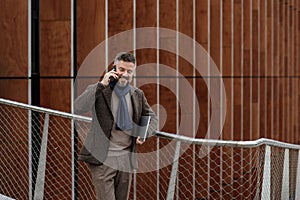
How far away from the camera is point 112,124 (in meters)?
5.68

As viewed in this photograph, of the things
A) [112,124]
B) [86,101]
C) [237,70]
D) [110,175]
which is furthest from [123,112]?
[237,70]

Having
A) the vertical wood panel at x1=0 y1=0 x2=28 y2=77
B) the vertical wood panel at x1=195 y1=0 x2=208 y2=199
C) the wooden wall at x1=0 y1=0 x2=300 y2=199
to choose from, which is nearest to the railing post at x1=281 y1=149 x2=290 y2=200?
the wooden wall at x1=0 y1=0 x2=300 y2=199

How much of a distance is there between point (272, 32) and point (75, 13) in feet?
37.5

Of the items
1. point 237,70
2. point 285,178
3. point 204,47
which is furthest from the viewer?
point 237,70

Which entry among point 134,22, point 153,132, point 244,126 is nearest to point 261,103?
point 244,126

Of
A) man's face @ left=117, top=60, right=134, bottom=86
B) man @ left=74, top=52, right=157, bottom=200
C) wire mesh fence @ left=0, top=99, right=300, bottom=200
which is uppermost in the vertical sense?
man's face @ left=117, top=60, right=134, bottom=86

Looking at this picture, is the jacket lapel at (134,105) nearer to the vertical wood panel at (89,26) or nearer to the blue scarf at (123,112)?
the blue scarf at (123,112)

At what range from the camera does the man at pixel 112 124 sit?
5648 millimetres

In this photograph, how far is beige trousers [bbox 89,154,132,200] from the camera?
5.79 m

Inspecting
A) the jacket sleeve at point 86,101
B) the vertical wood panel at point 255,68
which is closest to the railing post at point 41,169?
the jacket sleeve at point 86,101

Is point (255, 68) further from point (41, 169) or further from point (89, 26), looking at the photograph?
point (41, 169)

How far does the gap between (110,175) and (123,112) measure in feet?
1.84

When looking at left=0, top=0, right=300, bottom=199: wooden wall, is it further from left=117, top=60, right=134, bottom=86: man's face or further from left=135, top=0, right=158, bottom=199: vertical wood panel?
left=117, top=60, right=134, bottom=86: man's face

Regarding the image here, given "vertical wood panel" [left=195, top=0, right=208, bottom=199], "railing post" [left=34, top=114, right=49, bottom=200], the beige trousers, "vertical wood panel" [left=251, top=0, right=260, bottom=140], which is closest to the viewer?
the beige trousers
